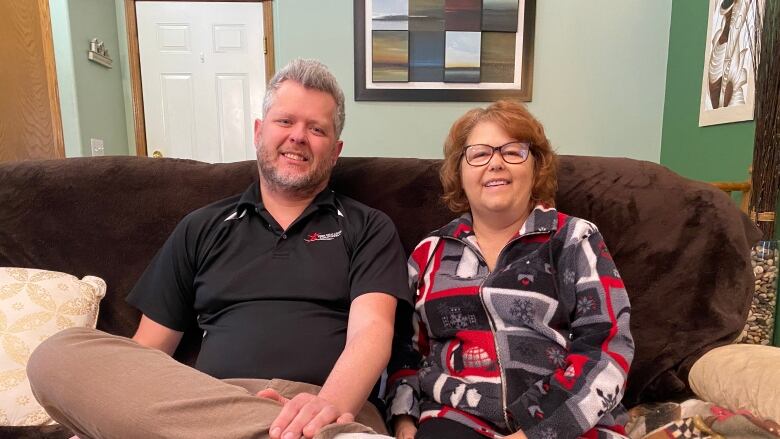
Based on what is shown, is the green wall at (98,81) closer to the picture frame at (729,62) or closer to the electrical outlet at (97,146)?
the electrical outlet at (97,146)

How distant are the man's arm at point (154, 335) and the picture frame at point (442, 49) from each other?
2233mm

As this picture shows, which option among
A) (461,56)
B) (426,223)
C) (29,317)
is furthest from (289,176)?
(461,56)

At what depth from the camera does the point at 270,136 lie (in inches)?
51.3

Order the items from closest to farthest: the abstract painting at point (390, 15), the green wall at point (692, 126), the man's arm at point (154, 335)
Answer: the man's arm at point (154, 335)
the green wall at point (692, 126)
the abstract painting at point (390, 15)

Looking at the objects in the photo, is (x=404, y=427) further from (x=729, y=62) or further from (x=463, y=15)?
(x=463, y=15)

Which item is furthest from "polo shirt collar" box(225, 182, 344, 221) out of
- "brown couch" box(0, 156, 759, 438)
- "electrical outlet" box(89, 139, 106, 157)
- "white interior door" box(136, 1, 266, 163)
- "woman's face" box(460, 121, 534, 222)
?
"white interior door" box(136, 1, 266, 163)

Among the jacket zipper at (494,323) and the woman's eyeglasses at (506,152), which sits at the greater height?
the woman's eyeglasses at (506,152)

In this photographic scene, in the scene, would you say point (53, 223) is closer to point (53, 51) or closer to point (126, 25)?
point (53, 51)

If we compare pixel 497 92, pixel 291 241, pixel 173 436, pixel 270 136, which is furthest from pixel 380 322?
pixel 497 92

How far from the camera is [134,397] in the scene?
2.64ft

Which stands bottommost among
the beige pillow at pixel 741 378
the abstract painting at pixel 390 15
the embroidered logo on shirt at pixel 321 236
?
the beige pillow at pixel 741 378

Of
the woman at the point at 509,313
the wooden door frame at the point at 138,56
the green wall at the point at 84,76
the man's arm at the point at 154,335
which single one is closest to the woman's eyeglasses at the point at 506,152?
the woman at the point at 509,313

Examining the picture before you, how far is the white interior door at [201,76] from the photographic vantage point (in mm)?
3447

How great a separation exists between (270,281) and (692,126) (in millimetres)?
2829
